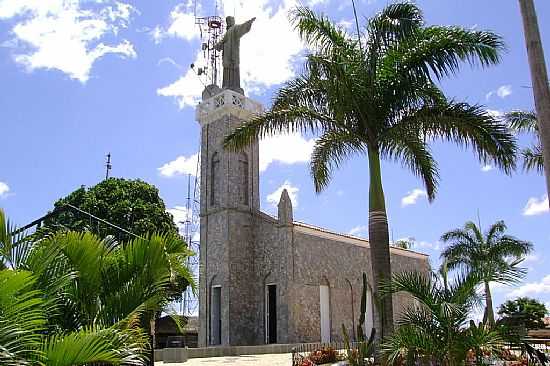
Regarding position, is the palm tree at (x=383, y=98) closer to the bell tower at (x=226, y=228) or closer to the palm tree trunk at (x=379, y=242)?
the palm tree trunk at (x=379, y=242)

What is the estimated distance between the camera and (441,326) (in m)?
7.80

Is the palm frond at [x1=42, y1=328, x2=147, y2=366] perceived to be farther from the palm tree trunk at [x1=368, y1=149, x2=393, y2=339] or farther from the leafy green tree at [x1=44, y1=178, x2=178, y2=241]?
the leafy green tree at [x1=44, y1=178, x2=178, y2=241]

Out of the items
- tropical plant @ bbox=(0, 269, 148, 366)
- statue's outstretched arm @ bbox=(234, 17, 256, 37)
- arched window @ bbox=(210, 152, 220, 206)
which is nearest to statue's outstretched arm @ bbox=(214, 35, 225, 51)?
statue's outstretched arm @ bbox=(234, 17, 256, 37)

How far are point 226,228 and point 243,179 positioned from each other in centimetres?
287

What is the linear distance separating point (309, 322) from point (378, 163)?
51.1 ft

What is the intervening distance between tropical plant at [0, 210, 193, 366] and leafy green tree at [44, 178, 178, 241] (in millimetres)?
22101

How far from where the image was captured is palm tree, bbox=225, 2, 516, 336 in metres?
12.0

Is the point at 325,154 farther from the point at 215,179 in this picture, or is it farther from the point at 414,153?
the point at 215,179

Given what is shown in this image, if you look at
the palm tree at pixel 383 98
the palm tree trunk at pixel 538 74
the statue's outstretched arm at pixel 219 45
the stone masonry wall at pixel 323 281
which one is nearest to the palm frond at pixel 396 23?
the palm tree at pixel 383 98

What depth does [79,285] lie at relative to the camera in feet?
20.7

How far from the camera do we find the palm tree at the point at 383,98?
12.0 m

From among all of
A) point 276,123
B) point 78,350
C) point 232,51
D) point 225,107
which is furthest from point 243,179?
point 78,350

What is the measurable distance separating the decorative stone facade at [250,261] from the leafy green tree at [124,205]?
10.7 feet

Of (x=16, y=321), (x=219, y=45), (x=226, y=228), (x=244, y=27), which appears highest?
(x=244, y=27)
